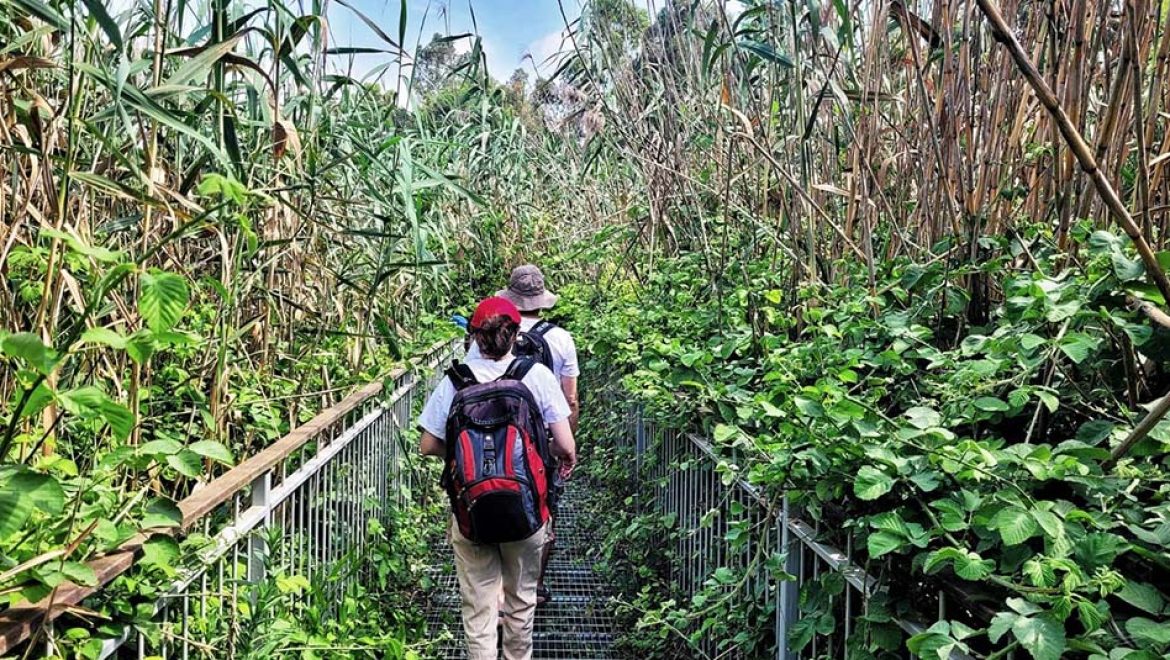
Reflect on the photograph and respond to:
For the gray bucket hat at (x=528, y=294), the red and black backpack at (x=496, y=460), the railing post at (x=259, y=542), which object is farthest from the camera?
the gray bucket hat at (x=528, y=294)

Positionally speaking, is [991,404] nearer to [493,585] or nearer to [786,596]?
[786,596]

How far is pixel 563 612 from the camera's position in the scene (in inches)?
166

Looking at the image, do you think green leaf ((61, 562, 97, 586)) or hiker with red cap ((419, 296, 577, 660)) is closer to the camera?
green leaf ((61, 562, 97, 586))

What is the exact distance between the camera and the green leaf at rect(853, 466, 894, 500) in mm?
1333

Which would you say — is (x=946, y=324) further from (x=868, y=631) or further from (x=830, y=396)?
(x=868, y=631)

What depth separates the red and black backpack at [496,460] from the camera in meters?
2.83

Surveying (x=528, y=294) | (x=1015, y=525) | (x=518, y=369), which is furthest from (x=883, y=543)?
(x=528, y=294)

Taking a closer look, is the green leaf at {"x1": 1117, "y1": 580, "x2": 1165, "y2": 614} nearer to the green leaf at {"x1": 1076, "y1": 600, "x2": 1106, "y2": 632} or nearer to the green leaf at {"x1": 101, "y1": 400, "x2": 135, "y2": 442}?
the green leaf at {"x1": 1076, "y1": 600, "x2": 1106, "y2": 632}

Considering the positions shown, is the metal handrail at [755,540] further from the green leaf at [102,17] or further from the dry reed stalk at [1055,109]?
the green leaf at [102,17]

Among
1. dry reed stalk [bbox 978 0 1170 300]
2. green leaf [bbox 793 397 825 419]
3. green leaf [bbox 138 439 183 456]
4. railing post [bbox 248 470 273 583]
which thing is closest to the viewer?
dry reed stalk [bbox 978 0 1170 300]

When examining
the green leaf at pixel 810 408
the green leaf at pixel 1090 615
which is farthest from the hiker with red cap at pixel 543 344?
the green leaf at pixel 1090 615

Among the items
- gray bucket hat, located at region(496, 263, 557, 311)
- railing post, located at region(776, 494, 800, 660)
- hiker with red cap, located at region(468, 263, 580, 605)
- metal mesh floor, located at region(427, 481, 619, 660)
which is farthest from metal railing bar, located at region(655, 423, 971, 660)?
gray bucket hat, located at region(496, 263, 557, 311)

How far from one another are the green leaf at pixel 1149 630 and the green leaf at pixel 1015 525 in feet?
0.48

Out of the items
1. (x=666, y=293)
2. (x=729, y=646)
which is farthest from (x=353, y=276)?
(x=729, y=646)
